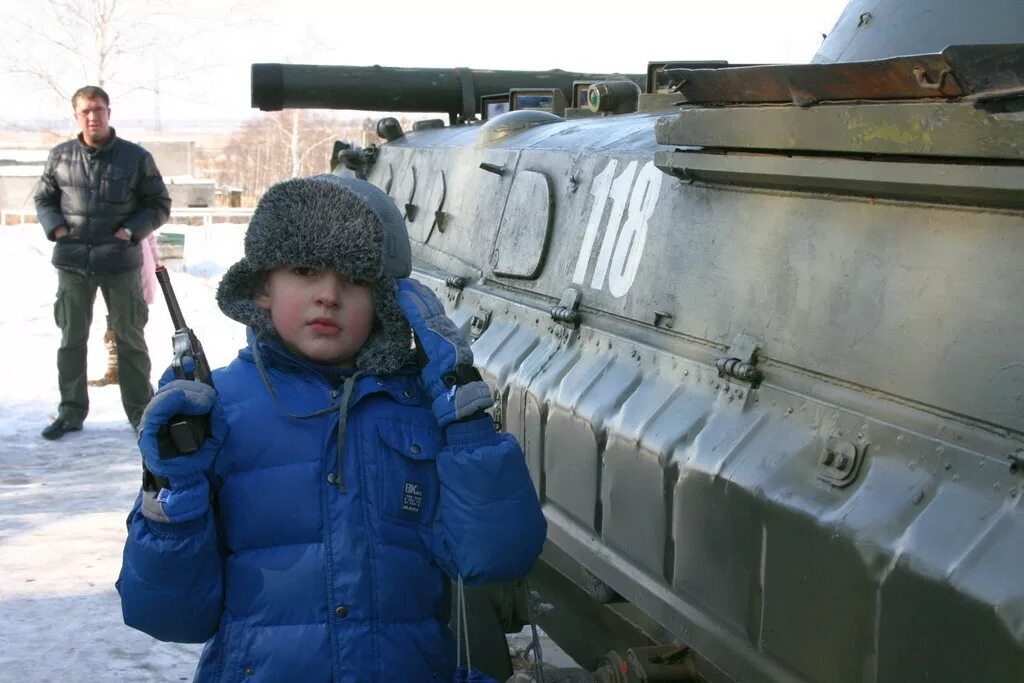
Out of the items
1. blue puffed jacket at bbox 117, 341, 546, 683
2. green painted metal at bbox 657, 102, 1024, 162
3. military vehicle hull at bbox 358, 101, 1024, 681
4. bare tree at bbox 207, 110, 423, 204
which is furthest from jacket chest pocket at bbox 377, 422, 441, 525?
bare tree at bbox 207, 110, 423, 204

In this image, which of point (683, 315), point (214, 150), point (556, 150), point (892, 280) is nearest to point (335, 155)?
point (556, 150)

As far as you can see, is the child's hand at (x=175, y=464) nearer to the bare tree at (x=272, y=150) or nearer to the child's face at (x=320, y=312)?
the child's face at (x=320, y=312)

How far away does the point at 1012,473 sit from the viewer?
2.49m

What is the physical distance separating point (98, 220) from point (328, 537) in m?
6.08

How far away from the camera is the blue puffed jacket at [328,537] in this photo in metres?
2.51

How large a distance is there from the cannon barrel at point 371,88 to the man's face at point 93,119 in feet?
3.74

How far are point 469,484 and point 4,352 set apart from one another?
996cm

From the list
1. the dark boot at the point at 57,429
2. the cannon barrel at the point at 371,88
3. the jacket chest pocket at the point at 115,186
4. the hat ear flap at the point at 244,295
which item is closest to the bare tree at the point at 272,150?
the cannon barrel at the point at 371,88

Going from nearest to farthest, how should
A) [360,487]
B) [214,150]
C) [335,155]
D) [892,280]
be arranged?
[360,487]
[892,280]
[335,155]
[214,150]

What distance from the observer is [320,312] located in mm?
2695

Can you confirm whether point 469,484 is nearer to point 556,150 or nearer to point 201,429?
point 201,429

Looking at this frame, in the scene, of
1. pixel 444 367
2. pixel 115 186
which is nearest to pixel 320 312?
pixel 444 367

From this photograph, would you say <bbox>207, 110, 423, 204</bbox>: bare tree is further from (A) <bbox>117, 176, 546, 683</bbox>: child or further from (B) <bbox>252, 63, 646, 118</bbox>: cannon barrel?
(A) <bbox>117, 176, 546, 683</bbox>: child

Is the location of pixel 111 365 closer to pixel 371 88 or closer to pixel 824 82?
pixel 371 88
